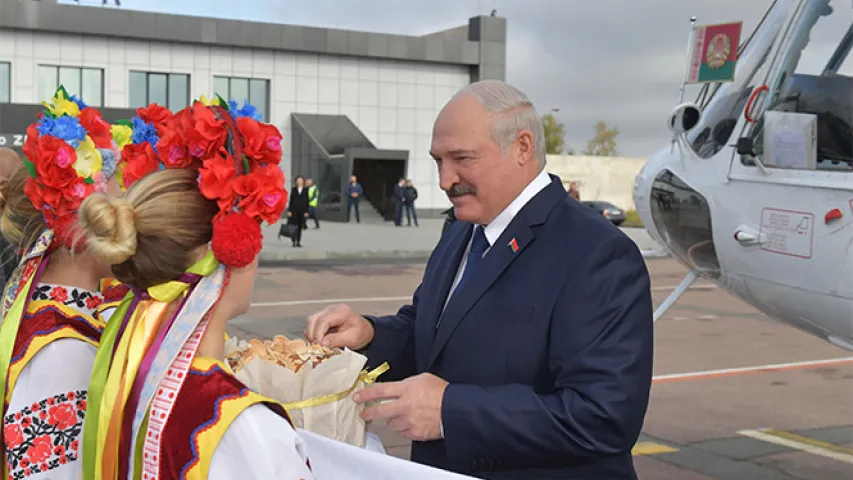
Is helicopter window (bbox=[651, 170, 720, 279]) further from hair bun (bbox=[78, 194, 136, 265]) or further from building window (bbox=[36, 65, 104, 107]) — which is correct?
building window (bbox=[36, 65, 104, 107])

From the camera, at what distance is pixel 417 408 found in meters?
2.24

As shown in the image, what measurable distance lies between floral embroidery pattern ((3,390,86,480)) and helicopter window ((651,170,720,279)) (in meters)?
3.87

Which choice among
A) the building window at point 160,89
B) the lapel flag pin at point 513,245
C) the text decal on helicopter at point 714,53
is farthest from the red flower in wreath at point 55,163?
the building window at point 160,89

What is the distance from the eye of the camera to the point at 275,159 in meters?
2.07

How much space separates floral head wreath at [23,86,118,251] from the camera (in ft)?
9.12

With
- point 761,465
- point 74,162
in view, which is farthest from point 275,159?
point 761,465

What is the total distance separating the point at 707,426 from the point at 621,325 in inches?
189

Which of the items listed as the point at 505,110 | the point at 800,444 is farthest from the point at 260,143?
the point at 800,444

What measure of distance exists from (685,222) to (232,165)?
4050 millimetres

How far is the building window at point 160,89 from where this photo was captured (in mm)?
35625

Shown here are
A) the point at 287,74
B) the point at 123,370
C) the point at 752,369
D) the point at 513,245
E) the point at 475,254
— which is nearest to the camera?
the point at 123,370

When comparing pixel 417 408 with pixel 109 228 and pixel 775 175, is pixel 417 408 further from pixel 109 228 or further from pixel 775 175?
pixel 775 175

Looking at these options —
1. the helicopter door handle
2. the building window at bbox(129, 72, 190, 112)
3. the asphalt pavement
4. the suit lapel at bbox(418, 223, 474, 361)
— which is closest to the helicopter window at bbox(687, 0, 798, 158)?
the helicopter door handle

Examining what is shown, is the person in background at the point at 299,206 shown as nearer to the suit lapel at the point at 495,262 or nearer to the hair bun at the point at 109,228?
the suit lapel at the point at 495,262
